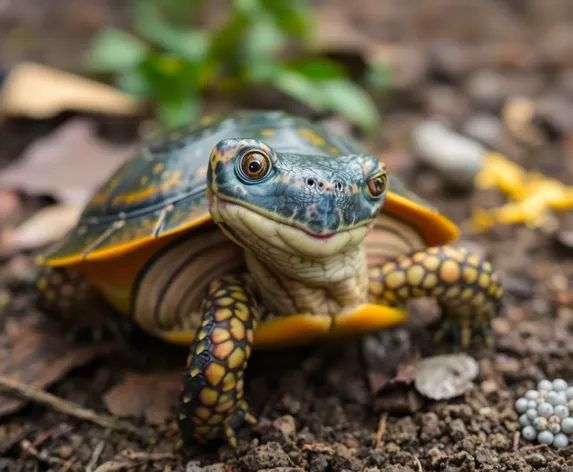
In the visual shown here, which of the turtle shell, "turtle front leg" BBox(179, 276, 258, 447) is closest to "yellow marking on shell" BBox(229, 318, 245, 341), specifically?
"turtle front leg" BBox(179, 276, 258, 447)

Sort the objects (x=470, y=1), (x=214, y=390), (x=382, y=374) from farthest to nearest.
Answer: (x=470, y=1), (x=382, y=374), (x=214, y=390)

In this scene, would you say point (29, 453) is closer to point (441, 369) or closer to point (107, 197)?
point (107, 197)

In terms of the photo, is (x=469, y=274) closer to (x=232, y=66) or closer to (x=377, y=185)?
(x=377, y=185)

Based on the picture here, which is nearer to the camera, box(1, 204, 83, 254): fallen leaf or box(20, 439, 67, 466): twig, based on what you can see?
box(20, 439, 67, 466): twig

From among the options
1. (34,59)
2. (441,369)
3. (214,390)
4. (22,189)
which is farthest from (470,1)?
(214,390)

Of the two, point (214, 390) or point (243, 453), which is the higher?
point (214, 390)

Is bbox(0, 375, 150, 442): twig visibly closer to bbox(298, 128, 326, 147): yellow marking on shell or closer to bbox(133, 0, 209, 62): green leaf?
bbox(298, 128, 326, 147): yellow marking on shell

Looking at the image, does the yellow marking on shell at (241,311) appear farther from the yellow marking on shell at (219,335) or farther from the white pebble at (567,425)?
the white pebble at (567,425)
